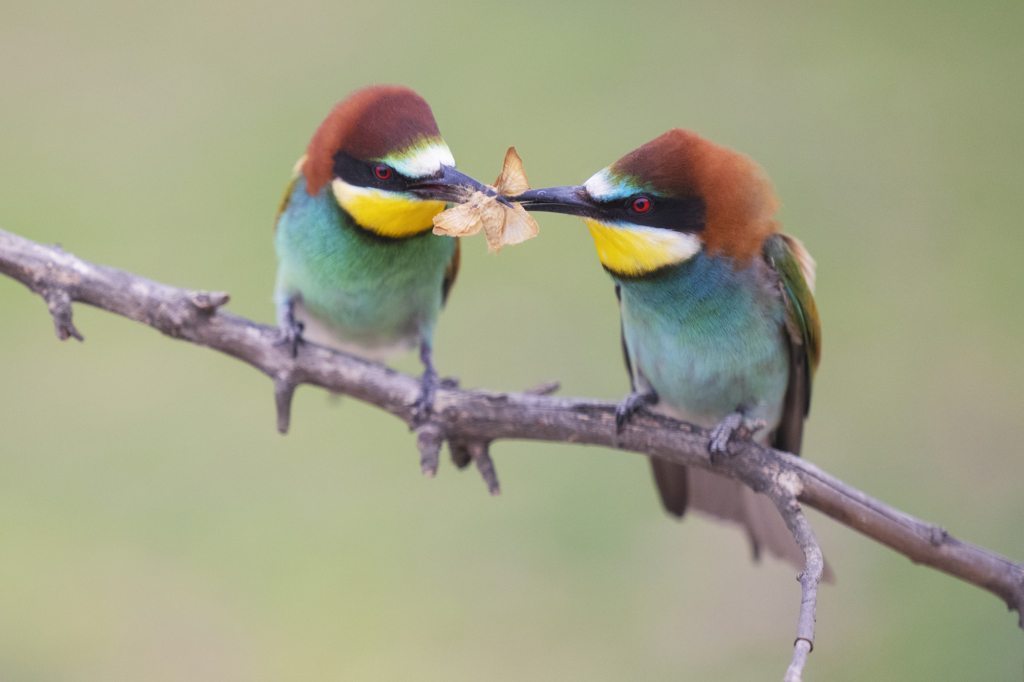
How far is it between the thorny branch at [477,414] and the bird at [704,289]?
2.4 inches

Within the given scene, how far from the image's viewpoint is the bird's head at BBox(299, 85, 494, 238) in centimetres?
140

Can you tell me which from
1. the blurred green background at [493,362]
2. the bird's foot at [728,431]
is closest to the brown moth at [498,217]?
the bird's foot at [728,431]

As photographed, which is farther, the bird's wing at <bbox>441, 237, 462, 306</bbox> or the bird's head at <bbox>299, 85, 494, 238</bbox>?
the bird's wing at <bbox>441, 237, 462, 306</bbox>

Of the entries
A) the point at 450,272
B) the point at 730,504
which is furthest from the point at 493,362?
the point at 730,504

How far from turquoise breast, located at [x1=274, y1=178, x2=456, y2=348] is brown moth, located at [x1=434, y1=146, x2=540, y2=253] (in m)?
0.34

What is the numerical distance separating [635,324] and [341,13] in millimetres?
2443

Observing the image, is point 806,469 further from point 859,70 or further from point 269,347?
point 859,70

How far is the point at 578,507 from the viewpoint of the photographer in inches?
106

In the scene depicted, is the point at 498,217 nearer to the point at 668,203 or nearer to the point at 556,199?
the point at 556,199

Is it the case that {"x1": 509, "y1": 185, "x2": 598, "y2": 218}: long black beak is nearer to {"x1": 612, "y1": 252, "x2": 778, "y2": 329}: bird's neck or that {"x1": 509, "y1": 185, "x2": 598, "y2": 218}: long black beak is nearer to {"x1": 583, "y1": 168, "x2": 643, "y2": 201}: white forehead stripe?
{"x1": 583, "y1": 168, "x2": 643, "y2": 201}: white forehead stripe

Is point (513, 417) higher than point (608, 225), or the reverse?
point (608, 225)

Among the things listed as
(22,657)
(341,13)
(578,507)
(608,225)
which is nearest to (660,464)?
(608,225)

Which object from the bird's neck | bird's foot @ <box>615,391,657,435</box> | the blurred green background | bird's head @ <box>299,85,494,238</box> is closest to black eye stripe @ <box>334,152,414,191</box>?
bird's head @ <box>299,85,494,238</box>

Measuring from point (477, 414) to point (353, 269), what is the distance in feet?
1.28
